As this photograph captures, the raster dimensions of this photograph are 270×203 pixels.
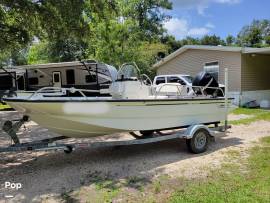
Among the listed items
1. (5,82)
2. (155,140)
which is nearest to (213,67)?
(5,82)

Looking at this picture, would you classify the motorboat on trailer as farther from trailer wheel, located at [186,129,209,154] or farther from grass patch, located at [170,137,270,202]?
grass patch, located at [170,137,270,202]

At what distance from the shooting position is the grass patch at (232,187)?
4.15m

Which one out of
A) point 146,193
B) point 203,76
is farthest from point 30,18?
point 146,193

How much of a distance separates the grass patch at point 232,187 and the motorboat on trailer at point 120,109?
1.57 meters

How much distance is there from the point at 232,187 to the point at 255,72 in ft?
44.5

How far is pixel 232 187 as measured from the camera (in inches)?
179

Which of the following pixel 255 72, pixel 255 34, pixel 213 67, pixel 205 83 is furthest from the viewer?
pixel 255 34

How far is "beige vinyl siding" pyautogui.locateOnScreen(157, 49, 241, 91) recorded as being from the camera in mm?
16297

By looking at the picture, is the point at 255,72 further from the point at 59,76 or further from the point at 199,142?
the point at 199,142

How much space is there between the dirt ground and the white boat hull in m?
0.62

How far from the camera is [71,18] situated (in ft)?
33.1

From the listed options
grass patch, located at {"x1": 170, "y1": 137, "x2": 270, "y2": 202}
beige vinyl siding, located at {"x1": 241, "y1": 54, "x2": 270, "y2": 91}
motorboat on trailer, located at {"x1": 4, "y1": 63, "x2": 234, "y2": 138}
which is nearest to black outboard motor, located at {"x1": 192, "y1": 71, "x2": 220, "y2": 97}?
motorboat on trailer, located at {"x1": 4, "y1": 63, "x2": 234, "y2": 138}

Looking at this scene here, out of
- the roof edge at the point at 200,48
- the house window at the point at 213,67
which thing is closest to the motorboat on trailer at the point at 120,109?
the roof edge at the point at 200,48

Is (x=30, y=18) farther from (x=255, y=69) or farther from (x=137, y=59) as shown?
(x=255, y=69)
